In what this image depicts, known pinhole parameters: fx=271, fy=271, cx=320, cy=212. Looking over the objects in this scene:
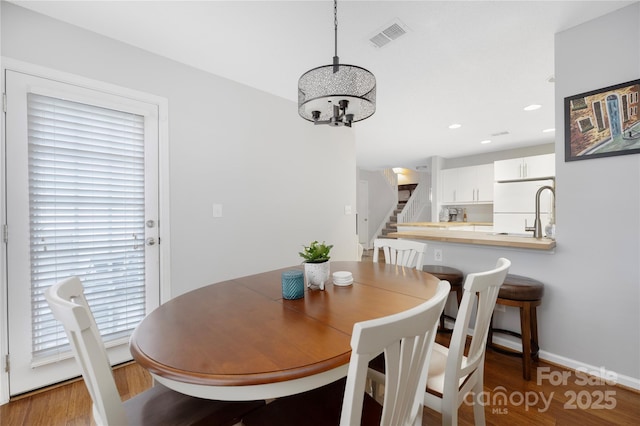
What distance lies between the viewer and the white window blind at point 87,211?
1779 mm

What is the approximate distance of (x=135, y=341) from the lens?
918 millimetres

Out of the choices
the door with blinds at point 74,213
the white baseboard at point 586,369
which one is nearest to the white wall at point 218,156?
the door with blinds at point 74,213

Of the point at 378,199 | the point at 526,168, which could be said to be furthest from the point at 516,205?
the point at 378,199

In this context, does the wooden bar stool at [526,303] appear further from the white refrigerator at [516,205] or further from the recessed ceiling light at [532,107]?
the white refrigerator at [516,205]

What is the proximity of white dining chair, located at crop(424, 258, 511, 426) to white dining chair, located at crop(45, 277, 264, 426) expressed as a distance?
27.7 inches

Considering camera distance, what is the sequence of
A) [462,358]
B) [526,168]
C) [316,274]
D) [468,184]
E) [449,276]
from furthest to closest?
1. [468,184]
2. [526,168]
3. [449,276]
4. [316,274]
5. [462,358]

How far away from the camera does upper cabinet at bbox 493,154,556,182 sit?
453 cm

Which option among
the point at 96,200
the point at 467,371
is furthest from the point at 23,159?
the point at 467,371

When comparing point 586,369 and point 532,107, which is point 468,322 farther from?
point 532,107

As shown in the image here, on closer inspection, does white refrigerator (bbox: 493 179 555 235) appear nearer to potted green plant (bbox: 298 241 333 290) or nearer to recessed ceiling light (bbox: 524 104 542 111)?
recessed ceiling light (bbox: 524 104 542 111)

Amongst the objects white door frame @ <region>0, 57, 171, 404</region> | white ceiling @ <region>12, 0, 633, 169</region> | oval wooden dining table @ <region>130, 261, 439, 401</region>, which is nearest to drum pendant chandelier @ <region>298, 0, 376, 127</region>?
white ceiling @ <region>12, 0, 633, 169</region>

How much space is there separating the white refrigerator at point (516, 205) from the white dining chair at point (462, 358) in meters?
4.14

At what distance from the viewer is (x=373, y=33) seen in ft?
6.44

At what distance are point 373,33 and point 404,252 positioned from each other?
5.49 feet
